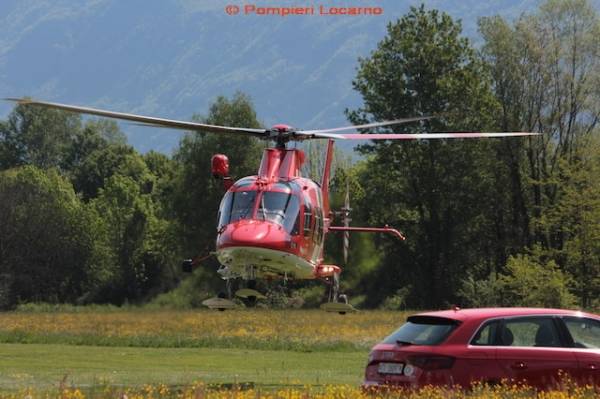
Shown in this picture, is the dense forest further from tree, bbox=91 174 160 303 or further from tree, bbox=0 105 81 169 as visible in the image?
tree, bbox=0 105 81 169

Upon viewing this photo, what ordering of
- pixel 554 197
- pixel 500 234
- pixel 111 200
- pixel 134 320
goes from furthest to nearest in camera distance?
pixel 111 200
pixel 500 234
pixel 554 197
pixel 134 320

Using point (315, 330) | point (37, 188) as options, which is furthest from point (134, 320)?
point (37, 188)

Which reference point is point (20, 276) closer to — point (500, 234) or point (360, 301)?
point (360, 301)

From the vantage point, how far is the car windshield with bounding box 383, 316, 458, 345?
1559cm

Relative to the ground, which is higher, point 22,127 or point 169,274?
point 22,127

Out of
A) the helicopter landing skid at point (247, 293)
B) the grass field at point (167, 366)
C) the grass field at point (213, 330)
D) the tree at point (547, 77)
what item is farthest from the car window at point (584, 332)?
the tree at point (547, 77)

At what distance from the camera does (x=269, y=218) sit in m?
26.5

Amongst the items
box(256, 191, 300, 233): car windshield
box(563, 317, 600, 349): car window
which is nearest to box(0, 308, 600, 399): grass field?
box(563, 317, 600, 349): car window

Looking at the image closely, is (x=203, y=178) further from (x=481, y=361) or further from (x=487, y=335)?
(x=481, y=361)

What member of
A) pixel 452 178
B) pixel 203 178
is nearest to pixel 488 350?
pixel 452 178

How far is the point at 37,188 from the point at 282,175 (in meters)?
70.9

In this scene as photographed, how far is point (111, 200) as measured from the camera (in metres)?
103

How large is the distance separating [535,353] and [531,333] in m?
0.60

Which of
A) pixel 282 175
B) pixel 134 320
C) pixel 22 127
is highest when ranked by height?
pixel 22 127
